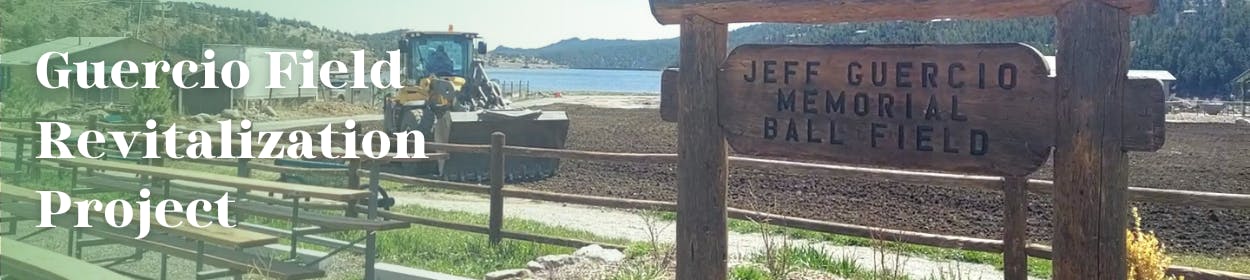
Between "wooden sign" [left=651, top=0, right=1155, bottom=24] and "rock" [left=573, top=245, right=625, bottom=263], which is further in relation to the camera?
"rock" [left=573, top=245, right=625, bottom=263]

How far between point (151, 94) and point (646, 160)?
12.8 metres

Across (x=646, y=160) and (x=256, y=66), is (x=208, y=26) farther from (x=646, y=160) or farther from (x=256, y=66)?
(x=646, y=160)

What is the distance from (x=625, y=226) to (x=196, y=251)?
5.64 metres

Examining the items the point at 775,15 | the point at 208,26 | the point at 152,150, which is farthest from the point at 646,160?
the point at 208,26

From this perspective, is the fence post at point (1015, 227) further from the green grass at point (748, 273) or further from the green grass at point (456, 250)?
the green grass at point (456, 250)

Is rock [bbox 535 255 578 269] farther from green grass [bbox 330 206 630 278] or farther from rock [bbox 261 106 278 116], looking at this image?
rock [bbox 261 106 278 116]

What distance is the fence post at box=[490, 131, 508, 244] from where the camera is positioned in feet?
27.9

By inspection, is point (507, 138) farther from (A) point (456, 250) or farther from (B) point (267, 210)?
(B) point (267, 210)

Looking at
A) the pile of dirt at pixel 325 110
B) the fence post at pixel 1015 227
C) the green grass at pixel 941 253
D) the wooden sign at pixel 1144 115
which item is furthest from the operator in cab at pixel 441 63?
the wooden sign at pixel 1144 115

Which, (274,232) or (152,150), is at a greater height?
(152,150)

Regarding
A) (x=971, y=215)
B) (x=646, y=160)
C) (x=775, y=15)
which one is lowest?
(x=971, y=215)

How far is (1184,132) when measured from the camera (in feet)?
118

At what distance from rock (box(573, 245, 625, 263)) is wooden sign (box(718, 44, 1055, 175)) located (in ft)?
7.46

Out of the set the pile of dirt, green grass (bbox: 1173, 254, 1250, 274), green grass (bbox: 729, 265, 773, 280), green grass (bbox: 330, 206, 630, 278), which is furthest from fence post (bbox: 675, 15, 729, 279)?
the pile of dirt
